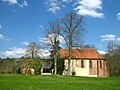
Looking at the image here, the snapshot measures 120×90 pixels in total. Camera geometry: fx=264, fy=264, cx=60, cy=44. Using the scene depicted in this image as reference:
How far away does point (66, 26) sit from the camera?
2594 inches

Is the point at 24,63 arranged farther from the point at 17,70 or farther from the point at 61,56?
the point at 61,56

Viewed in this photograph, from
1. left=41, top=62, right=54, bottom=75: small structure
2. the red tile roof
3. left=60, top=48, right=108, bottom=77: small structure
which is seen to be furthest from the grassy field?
left=41, top=62, right=54, bottom=75: small structure

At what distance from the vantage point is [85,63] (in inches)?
2854

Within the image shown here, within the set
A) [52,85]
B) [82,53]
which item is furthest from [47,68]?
[52,85]

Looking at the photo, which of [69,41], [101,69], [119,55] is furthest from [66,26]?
[119,55]

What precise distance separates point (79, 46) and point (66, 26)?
6.14 meters

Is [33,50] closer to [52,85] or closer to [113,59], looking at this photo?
[113,59]

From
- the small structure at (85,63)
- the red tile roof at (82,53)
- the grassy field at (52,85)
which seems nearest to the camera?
the grassy field at (52,85)

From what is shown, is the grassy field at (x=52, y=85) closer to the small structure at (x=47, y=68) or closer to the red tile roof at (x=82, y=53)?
the red tile roof at (x=82, y=53)

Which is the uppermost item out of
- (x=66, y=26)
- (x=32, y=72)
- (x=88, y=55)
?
(x=66, y=26)

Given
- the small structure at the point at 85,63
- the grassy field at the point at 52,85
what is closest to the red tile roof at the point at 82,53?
the small structure at the point at 85,63

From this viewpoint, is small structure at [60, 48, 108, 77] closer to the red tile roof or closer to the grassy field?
the red tile roof

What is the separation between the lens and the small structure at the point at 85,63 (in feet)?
236

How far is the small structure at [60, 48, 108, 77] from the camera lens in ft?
236
